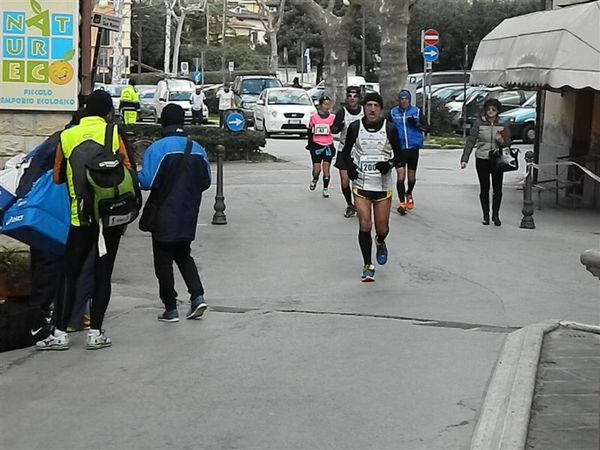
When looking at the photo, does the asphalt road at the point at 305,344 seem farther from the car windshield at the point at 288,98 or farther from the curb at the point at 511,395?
the car windshield at the point at 288,98

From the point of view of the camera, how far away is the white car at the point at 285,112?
1393 inches

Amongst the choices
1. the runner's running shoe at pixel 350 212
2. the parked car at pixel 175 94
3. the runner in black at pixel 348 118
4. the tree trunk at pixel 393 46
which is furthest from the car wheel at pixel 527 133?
the runner's running shoe at pixel 350 212

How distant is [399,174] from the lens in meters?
15.9

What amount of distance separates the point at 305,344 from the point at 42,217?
85.6 inches

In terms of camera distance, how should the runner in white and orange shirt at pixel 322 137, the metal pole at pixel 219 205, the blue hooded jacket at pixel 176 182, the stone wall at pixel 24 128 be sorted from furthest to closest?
the runner in white and orange shirt at pixel 322 137 → the metal pole at pixel 219 205 → the stone wall at pixel 24 128 → the blue hooded jacket at pixel 176 182

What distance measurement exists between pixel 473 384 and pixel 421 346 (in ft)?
3.61

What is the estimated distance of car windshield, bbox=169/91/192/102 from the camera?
43.5 m

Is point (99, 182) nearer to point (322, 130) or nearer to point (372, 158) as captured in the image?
point (372, 158)

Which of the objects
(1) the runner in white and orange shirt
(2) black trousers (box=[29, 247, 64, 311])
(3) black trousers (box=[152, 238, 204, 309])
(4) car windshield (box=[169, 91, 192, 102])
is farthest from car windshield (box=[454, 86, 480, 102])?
(2) black trousers (box=[29, 247, 64, 311])

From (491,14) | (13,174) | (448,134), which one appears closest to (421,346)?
(13,174)

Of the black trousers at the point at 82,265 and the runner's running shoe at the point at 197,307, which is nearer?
the black trousers at the point at 82,265

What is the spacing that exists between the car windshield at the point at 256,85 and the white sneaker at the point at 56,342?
3687 centimetres

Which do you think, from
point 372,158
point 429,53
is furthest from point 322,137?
point 429,53

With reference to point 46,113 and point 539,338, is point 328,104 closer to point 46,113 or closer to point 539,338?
point 46,113
